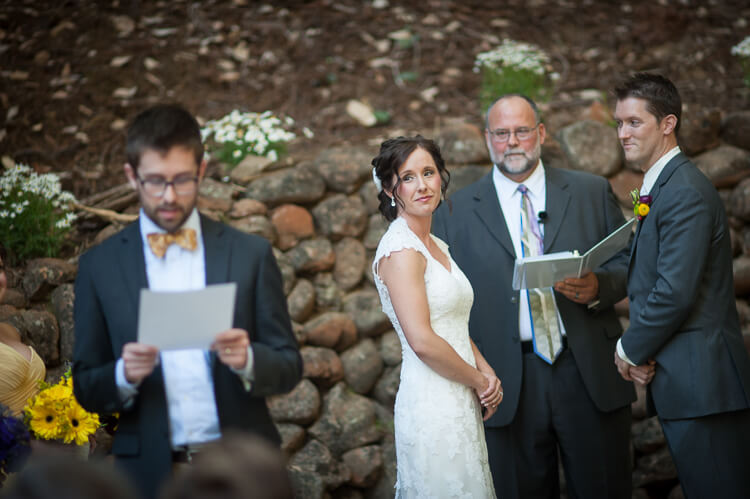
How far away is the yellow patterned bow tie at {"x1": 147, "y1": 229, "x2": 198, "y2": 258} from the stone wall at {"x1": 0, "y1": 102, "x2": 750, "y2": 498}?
2004 millimetres

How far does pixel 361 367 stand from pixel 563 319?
1543mm

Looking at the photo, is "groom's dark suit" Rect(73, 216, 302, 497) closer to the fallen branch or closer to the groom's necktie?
the groom's necktie

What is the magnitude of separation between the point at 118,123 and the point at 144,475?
3.73 meters

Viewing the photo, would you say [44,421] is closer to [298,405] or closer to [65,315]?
[65,315]

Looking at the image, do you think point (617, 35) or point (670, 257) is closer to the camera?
point (670, 257)

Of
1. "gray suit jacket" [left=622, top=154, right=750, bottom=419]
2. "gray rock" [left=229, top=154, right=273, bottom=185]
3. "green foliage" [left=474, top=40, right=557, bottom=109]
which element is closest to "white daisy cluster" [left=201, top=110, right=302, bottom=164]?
"gray rock" [left=229, top=154, right=273, bottom=185]

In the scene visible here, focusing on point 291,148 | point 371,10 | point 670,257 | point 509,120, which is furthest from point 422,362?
point 371,10

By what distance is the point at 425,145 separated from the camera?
2697mm

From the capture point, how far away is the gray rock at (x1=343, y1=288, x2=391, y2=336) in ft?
14.0

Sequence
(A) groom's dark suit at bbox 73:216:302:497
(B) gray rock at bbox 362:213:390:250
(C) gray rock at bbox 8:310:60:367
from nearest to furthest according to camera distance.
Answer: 1. (A) groom's dark suit at bbox 73:216:302:497
2. (C) gray rock at bbox 8:310:60:367
3. (B) gray rock at bbox 362:213:390:250

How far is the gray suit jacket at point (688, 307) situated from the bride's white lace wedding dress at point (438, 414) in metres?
0.73

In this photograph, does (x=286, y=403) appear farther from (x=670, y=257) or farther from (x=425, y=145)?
(x=670, y=257)

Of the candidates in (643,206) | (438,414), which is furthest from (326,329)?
(643,206)

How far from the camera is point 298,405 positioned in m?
3.93
